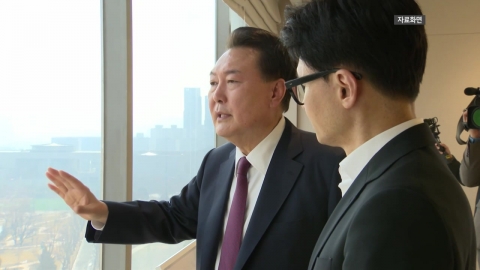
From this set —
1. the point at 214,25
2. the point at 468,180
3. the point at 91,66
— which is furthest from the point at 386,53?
the point at 214,25

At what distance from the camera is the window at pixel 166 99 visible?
1.81 m

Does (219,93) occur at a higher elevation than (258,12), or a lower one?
lower

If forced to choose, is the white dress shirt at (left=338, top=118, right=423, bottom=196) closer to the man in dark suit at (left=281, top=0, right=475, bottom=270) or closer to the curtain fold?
the man in dark suit at (left=281, top=0, right=475, bottom=270)

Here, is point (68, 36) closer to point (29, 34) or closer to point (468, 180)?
point (29, 34)

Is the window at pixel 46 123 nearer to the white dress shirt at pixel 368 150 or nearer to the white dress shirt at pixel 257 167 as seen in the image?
the white dress shirt at pixel 257 167

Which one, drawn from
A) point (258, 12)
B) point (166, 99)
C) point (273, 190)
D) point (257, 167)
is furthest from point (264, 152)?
point (258, 12)

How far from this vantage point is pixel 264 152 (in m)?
1.29

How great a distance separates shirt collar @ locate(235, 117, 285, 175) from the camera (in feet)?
4.19

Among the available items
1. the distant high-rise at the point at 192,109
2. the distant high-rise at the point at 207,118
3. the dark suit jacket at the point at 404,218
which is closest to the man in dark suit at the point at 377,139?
the dark suit jacket at the point at 404,218

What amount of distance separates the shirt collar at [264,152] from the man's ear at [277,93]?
0.09 metres

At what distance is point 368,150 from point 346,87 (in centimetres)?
12

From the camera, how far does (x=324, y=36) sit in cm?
72

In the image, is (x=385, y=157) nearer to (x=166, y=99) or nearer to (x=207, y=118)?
(x=166, y=99)

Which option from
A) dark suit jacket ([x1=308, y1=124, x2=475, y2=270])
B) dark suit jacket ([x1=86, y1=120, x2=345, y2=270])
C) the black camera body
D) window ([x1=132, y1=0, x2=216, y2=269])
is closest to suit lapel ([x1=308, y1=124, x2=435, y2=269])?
dark suit jacket ([x1=308, y1=124, x2=475, y2=270])
